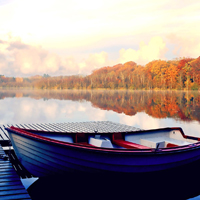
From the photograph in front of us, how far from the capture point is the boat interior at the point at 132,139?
873 centimetres

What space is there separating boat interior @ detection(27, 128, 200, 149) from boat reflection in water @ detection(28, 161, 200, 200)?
1.22 m

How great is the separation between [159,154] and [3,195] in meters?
4.50

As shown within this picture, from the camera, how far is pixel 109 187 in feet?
24.7

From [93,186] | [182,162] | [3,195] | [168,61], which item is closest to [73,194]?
[93,186]

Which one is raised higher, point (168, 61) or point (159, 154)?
point (168, 61)

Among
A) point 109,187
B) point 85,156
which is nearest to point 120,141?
point 109,187

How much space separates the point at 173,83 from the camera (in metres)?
88.4

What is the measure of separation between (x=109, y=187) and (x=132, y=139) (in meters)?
2.87

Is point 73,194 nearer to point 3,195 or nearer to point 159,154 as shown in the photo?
point 3,195

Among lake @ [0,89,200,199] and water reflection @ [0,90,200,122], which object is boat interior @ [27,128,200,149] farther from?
water reflection @ [0,90,200,122]

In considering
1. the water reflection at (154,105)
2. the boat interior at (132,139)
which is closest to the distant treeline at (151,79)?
the water reflection at (154,105)

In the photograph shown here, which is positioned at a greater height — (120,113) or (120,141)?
(120,141)

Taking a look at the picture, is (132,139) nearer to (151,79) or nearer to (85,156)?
(85,156)

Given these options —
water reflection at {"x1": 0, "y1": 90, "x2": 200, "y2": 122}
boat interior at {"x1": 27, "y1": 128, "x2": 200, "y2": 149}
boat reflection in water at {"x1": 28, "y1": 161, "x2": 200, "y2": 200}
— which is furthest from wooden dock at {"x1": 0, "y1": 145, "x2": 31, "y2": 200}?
water reflection at {"x1": 0, "y1": 90, "x2": 200, "y2": 122}
